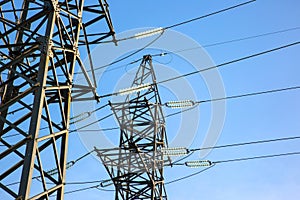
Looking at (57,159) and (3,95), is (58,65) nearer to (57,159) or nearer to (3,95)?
(3,95)

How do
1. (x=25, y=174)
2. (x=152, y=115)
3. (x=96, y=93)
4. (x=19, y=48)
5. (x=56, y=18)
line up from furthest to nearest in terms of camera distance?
(x=152, y=115) < (x=96, y=93) < (x=19, y=48) < (x=56, y=18) < (x=25, y=174)

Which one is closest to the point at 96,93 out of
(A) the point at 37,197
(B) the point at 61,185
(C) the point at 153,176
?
(B) the point at 61,185

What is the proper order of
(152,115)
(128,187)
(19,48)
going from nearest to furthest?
(19,48) → (128,187) → (152,115)

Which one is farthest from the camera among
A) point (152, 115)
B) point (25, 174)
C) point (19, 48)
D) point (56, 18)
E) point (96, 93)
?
point (152, 115)

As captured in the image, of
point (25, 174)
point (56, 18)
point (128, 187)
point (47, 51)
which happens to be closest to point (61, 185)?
point (25, 174)

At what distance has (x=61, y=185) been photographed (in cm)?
641

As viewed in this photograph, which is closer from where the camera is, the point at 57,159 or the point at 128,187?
the point at 57,159

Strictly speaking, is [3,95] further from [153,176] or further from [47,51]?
[153,176]

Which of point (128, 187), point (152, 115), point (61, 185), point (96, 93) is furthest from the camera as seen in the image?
point (152, 115)

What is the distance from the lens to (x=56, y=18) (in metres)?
7.08

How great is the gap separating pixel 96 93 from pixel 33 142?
9.37 ft

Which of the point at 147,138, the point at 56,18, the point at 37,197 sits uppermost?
the point at 147,138

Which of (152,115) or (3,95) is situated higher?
(152,115)

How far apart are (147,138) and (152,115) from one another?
901 millimetres
